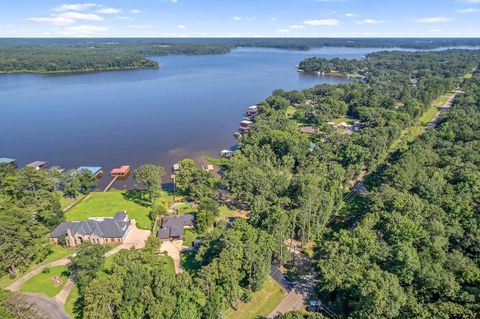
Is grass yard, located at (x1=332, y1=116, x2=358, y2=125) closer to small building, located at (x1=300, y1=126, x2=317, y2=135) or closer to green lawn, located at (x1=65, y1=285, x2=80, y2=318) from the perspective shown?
small building, located at (x1=300, y1=126, x2=317, y2=135)

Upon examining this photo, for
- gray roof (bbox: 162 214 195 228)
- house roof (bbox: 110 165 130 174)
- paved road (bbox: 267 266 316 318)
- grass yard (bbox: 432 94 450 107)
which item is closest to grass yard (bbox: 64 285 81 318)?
gray roof (bbox: 162 214 195 228)

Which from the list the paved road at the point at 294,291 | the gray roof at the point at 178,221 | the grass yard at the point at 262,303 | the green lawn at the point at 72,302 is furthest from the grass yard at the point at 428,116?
the green lawn at the point at 72,302

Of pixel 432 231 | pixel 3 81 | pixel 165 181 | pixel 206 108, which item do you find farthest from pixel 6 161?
pixel 3 81

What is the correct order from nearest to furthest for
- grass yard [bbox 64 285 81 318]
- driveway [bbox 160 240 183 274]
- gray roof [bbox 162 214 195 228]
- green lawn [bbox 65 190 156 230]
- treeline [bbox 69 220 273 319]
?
1. treeline [bbox 69 220 273 319]
2. grass yard [bbox 64 285 81 318]
3. driveway [bbox 160 240 183 274]
4. gray roof [bbox 162 214 195 228]
5. green lawn [bbox 65 190 156 230]

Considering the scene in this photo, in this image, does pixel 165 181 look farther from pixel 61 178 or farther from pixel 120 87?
pixel 120 87

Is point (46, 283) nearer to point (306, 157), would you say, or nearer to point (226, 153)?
point (226, 153)

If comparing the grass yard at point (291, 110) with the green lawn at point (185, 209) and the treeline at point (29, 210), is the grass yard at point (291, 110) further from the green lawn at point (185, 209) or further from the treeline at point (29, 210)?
the treeline at point (29, 210)
